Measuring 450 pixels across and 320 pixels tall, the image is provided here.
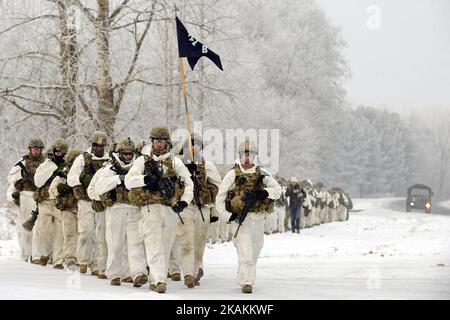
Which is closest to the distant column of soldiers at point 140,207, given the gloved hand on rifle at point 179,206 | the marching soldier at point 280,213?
the gloved hand on rifle at point 179,206

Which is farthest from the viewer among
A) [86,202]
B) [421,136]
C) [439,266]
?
[421,136]

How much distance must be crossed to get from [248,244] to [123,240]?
A: 6.16ft

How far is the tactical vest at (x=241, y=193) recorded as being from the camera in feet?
39.3

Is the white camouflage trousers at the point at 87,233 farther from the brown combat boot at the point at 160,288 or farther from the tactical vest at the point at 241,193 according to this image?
the brown combat boot at the point at 160,288

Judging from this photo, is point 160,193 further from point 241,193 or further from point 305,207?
point 305,207

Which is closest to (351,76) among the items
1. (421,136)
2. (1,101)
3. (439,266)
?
(1,101)

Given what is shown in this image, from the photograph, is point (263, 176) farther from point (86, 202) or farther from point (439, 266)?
point (439, 266)

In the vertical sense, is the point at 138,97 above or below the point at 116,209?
above

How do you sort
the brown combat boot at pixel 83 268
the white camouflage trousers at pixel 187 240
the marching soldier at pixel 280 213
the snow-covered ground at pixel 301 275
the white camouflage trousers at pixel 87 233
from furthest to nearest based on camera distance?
the marching soldier at pixel 280 213 → the brown combat boot at pixel 83 268 → the white camouflage trousers at pixel 87 233 → the white camouflage trousers at pixel 187 240 → the snow-covered ground at pixel 301 275

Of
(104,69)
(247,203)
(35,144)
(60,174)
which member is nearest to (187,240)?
(247,203)

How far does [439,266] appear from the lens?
16375 mm

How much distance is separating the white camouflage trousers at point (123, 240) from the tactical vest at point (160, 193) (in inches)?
26.0

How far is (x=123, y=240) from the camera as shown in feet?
41.5

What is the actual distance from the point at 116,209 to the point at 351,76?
46057 millimetres
